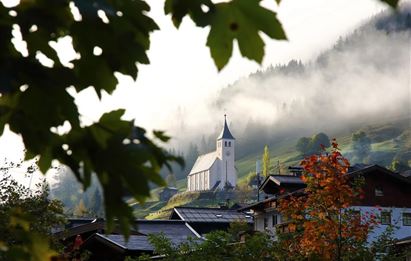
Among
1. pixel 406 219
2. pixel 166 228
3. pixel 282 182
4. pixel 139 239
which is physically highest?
pixel 282 182

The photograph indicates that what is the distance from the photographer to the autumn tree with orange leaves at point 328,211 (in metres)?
15.6

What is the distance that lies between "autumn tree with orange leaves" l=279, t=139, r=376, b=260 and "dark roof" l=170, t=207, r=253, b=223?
103ft

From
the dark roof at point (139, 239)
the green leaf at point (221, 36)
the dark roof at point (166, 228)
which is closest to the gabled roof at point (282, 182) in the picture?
the dark roof at point (166, 228)

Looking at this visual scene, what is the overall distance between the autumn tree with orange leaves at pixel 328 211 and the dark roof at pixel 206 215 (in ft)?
103

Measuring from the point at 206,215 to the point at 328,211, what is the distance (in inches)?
1372

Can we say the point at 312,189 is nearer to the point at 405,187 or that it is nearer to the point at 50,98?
the point at 50,98

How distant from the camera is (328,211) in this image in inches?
631

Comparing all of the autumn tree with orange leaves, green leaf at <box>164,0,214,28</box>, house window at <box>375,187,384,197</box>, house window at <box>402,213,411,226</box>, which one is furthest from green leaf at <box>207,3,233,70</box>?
house window at <box>402,213,411,226</box>

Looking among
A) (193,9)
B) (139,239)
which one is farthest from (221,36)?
(139,239)

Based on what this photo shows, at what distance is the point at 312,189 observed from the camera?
1600 cm

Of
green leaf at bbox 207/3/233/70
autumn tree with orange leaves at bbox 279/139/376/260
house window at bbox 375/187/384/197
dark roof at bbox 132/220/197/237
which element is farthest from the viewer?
house window at bbox 375/187/384/197

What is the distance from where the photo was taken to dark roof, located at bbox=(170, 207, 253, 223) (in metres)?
48.8

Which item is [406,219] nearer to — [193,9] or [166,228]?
[166,228]

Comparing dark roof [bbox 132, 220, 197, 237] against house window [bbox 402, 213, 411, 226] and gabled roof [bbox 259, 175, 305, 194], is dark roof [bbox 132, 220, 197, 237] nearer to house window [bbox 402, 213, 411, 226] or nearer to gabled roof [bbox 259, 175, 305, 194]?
gabled roof [bbox 259, 175, 305, 194]
